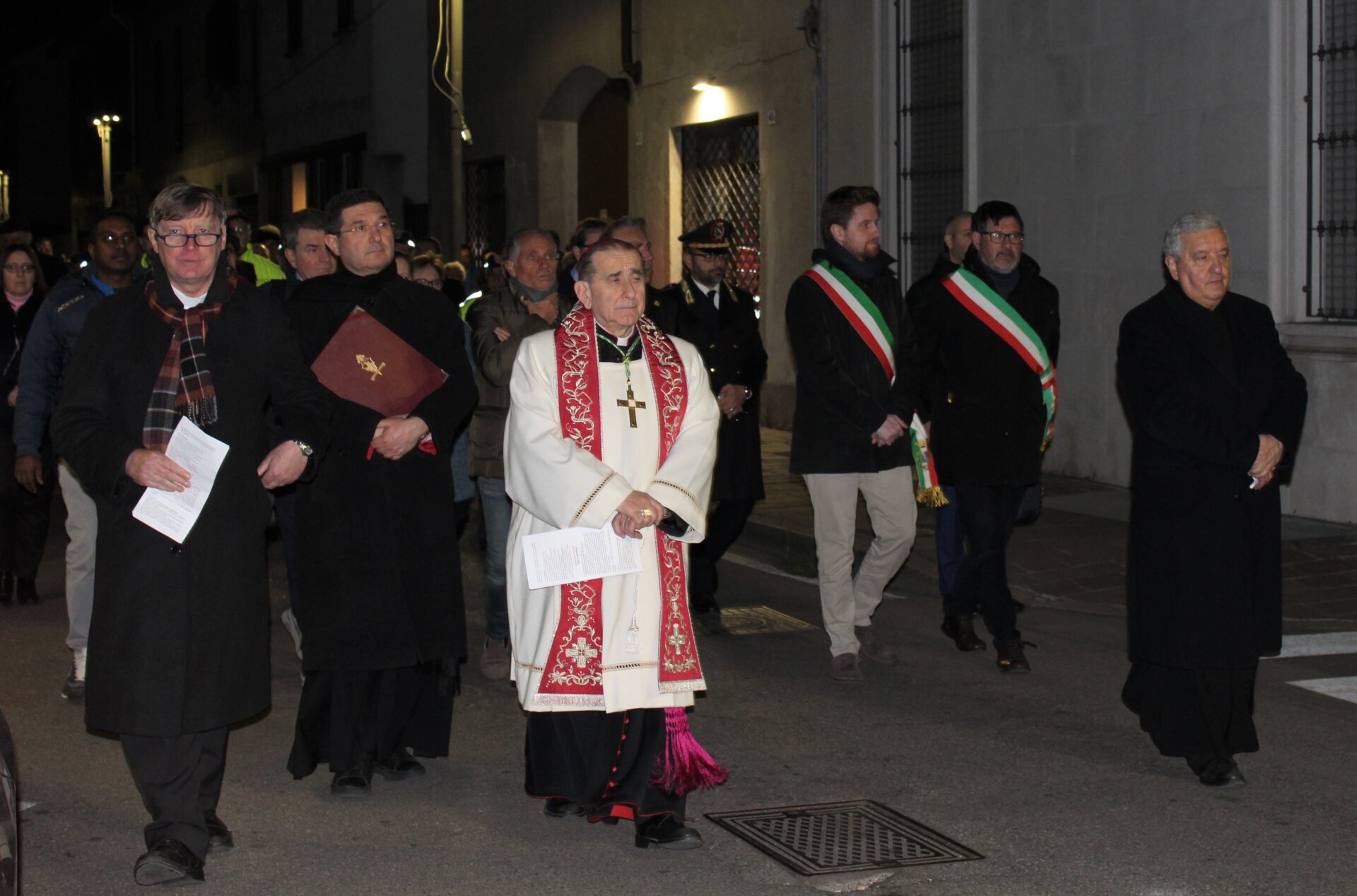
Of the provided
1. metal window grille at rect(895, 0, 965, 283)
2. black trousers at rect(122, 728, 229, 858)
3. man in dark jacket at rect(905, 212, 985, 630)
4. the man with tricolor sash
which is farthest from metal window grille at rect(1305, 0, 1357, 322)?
black trousers at rect(122, 728, 229, 858)

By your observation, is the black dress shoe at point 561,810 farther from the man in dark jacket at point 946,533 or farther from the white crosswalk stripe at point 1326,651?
the white crosswalk stripe at point 1326,651

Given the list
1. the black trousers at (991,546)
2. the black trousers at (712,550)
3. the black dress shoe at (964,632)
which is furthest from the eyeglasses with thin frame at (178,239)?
the black dress shoe at (964,632)

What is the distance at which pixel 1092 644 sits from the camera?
319 inches

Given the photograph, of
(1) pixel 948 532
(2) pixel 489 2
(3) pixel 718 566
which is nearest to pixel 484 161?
(2) pixel 489 2

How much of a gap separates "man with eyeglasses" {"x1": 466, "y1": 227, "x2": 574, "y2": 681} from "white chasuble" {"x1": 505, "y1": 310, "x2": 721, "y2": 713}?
176cm

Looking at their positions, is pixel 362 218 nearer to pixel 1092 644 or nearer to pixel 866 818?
pixel 866 818

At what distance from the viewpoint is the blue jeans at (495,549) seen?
289 inches

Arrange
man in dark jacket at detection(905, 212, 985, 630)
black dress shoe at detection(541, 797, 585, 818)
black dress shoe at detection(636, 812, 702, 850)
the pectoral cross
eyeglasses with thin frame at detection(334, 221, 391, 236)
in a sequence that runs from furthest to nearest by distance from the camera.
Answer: man in dark jacket at detection(905, 212, 985, 630) → eyeglasses with thin frame at detection(334, 221, 391, 236) → black dress shoe at detection(541, 797, 585, 818) → the pectoral cross → black dress shoe at detection(636, 812, 702, 850)

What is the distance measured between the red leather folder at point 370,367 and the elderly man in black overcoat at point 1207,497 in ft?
8.29

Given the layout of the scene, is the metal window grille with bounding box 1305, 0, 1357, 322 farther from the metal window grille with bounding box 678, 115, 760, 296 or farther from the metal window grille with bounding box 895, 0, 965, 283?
the metal window grille with bounding box 678, 115, 760, 296

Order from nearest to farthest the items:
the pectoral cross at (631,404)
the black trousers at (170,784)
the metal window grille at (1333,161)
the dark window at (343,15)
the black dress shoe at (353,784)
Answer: the black trousers at (170,784) < the pectoral cross at (631,404) < the black dress shoe at (353,784) < the metal window grille at (1333,161) < the dark window at (343,15)

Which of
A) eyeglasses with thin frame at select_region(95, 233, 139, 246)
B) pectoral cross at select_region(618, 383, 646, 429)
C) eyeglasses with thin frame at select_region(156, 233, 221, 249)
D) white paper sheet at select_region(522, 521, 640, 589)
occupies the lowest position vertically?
white paper sheet at select_region(522, 521, 640, 589)

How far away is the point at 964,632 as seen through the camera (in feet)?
26.0

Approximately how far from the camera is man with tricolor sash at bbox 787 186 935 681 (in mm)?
7297
